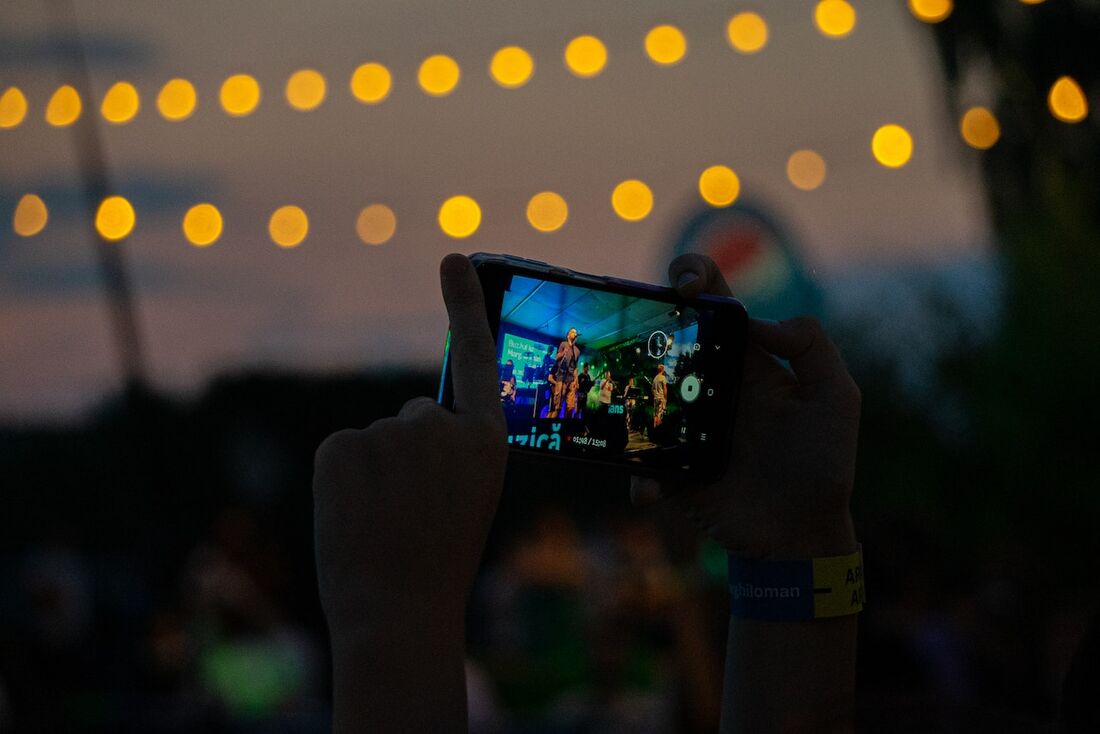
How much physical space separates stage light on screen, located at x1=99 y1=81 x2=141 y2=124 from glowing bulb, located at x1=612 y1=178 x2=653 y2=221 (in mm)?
1385

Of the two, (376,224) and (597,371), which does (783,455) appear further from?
(376,224)

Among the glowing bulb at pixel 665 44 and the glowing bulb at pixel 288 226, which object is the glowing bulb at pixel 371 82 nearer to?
the glowing bulb at pixel 288 226

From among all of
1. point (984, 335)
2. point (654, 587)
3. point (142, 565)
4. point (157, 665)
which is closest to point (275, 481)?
point (142, 565)

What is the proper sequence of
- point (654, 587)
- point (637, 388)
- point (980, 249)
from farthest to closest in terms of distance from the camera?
point (980, 249) → point (654, 587) → point (637, 388)

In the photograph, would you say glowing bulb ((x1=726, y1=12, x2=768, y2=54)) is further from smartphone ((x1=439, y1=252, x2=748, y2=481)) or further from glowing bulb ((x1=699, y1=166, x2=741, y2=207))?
smartphone ((x1=439, y1=252, x2=748, y2=481))

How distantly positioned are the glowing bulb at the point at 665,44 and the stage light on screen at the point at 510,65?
0.33 meters

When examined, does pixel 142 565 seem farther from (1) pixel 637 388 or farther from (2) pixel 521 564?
(1) pixel 637 388

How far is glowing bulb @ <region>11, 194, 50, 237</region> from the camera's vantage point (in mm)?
3666

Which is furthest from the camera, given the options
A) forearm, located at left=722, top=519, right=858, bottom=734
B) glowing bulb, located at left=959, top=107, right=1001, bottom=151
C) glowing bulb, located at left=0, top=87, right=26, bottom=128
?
glowing bulb, located at left=959, top=107, right=1001, bottom=151

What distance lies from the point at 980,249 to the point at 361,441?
5.19 metres

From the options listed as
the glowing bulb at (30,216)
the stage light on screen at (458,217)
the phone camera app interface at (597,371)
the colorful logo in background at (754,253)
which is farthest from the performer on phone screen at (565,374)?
the glowing bulb at (30,216)

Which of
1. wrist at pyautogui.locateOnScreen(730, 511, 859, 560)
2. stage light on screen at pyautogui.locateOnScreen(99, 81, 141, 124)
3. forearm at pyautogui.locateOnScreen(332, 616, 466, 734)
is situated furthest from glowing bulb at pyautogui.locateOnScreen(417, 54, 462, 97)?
forearm at pyautogui.locateOnScreen(332, 616, 466, 734)

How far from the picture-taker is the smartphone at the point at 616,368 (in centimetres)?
116

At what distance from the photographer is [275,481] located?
4953 millimetres
